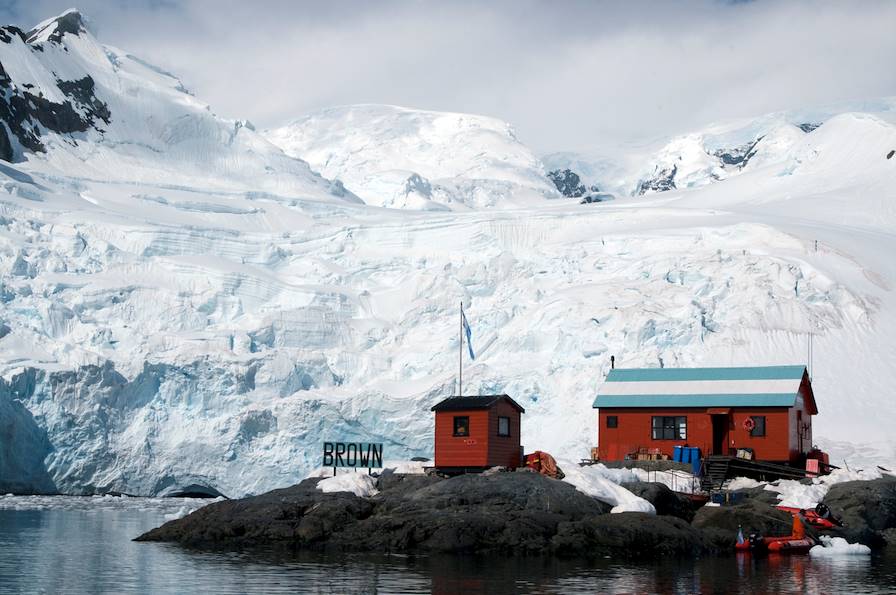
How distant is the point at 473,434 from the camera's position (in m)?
35.9

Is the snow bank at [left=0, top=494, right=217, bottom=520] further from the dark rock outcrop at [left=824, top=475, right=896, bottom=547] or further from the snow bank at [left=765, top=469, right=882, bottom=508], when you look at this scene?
the dark rock outcrop at [left=824, top=475, right=896, bottom=547]

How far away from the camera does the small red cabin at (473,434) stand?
3566 centimetres

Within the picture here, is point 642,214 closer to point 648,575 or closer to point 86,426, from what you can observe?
point 86,426

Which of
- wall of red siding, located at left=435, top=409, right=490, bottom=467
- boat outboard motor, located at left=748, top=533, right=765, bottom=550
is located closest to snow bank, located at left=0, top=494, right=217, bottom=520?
wall of red siding, located at left=435, top=409, right=490, bottom=467

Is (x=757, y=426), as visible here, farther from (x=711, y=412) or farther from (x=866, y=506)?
(x=866, y=506)

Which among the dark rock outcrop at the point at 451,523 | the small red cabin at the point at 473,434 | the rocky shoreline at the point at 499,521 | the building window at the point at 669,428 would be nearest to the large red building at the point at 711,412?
the building window at the point at 669,428

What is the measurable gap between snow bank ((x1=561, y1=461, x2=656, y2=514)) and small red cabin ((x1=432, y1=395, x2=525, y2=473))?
3.21 meters

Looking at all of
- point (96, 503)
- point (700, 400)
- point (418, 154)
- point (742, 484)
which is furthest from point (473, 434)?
point (418, 154)

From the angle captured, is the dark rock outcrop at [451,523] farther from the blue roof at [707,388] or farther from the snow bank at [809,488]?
the blue roof at [707,388]

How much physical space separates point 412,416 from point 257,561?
3018cm

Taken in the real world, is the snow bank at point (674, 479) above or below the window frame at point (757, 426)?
below

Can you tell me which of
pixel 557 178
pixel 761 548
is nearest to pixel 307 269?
pixel 761 548

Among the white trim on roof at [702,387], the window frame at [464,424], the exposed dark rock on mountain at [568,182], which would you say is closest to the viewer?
the window frame at [464,424]

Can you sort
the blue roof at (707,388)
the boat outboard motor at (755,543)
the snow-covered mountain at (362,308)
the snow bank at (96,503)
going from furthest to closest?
1. the snow-covered mountain at (362,308)
2. the snow bank at (96,503)
3. the blue roof at (707,388)
4. the boat outboard motor at (755,543)
